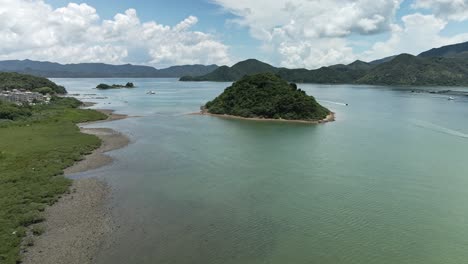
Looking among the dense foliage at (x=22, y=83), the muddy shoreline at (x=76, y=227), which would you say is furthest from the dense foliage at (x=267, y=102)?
the dense foliage at (x=22, y=83)

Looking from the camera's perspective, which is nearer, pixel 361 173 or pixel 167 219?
pixel 167 219

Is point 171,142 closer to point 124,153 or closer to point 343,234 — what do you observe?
point 124,153

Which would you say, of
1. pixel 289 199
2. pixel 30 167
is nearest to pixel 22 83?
pixel 30 167

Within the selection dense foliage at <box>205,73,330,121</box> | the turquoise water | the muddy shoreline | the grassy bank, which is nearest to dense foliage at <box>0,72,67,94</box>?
the grassy bank

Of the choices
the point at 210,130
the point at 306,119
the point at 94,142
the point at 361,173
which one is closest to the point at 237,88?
the point at 306,119

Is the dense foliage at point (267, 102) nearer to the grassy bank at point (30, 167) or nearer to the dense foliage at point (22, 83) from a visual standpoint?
the grassy bank at point (30, 167)

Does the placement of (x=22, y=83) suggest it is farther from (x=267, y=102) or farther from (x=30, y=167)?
(x=30, y=167)
